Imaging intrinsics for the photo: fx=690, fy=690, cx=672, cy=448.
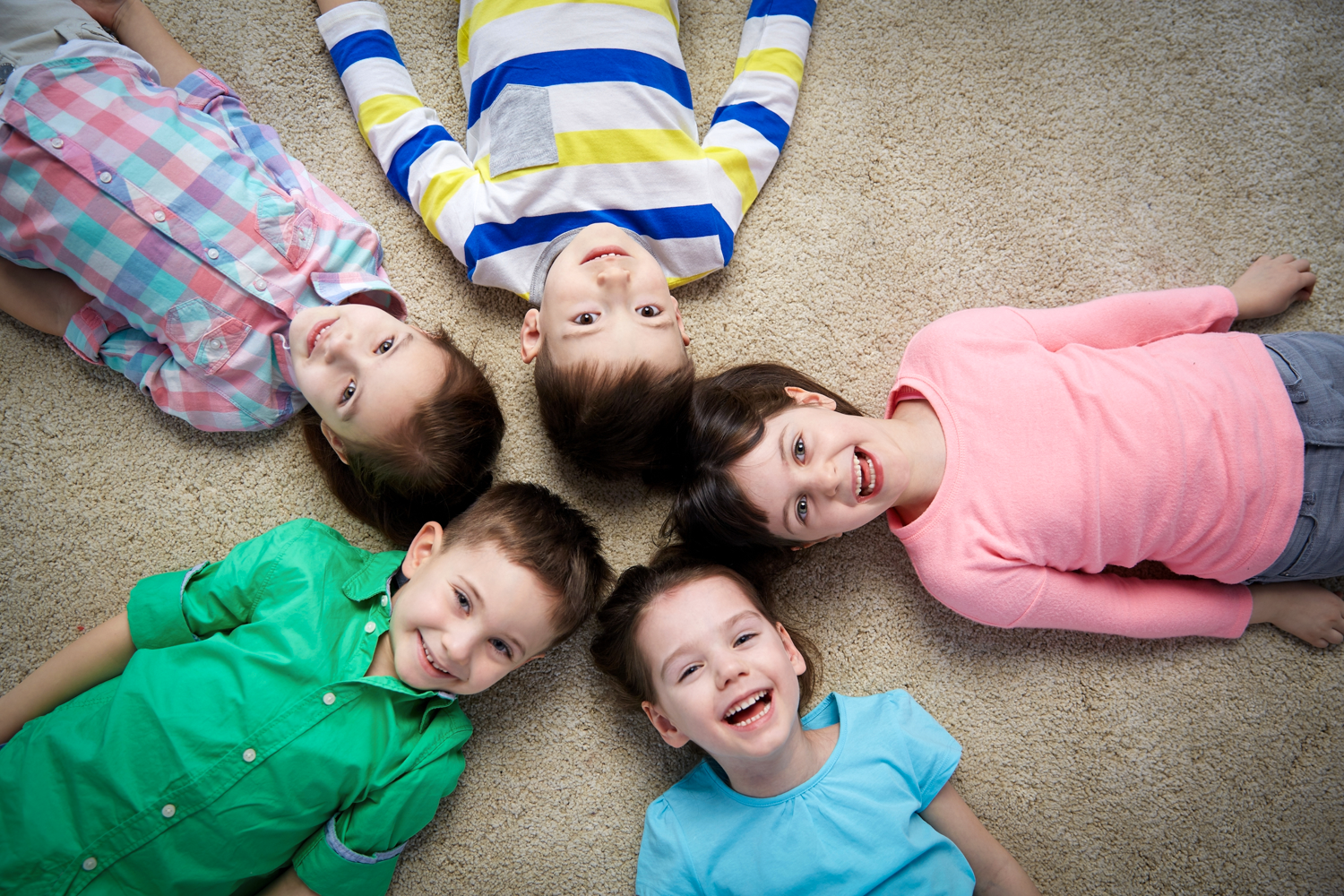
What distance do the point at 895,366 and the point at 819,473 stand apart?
36 centimetres

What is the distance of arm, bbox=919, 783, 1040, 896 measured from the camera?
104 centimetres

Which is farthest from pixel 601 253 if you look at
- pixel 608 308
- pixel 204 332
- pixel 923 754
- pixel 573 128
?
pixel 923 754

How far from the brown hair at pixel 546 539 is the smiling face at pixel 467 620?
15mm

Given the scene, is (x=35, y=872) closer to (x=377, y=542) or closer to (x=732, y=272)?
(x=377, y=542)

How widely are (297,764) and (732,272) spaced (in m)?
1.01

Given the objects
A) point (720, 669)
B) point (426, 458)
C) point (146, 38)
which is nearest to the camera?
point (720, 669)

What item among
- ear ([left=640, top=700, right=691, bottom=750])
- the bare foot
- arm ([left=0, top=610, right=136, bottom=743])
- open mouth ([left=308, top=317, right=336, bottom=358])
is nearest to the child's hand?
the bare foot

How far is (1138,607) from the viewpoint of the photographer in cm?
106

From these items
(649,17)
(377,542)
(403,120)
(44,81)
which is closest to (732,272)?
(649,17)

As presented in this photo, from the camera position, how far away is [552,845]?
3.67ft

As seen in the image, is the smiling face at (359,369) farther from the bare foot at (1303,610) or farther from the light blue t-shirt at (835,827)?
the bare foot at (1303,610)

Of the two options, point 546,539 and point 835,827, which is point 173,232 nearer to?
point 546,539

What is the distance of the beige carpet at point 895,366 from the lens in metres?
1.12

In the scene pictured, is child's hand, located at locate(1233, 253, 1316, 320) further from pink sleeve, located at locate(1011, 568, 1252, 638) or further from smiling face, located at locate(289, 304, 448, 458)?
smiling face, located at locate(289, 304, 448, 458)
